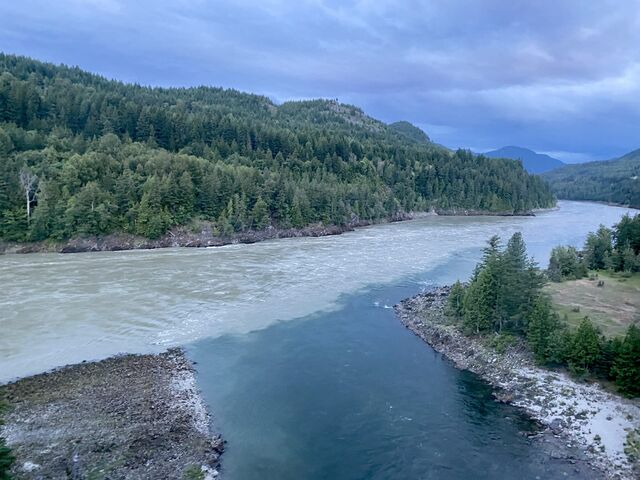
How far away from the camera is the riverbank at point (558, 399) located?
1570 centimetres

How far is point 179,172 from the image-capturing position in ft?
202

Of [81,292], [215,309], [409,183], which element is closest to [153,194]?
[81,292]

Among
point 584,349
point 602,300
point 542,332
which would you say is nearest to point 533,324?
point 542,332

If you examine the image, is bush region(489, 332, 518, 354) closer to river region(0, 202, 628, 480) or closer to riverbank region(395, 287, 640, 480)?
riverbank region(395, 287, 640, 480)

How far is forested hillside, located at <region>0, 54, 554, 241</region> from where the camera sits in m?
52.5

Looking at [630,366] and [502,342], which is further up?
[630,366]

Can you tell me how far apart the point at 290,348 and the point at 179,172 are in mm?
43672

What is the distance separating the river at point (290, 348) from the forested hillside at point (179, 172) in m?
8.39

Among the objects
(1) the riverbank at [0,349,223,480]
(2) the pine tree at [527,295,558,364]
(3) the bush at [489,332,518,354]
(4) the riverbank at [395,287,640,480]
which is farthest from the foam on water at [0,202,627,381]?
(2) the pine tree at [527,295,558,364]

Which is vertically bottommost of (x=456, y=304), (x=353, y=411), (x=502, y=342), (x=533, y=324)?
(x=353, y=411)

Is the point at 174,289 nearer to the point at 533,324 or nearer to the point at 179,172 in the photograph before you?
the point at 533,324

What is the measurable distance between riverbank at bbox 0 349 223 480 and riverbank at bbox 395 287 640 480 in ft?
41.5

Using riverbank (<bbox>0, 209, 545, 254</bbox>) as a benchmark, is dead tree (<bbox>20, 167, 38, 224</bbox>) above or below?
above

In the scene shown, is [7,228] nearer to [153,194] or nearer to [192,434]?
[153,194]
